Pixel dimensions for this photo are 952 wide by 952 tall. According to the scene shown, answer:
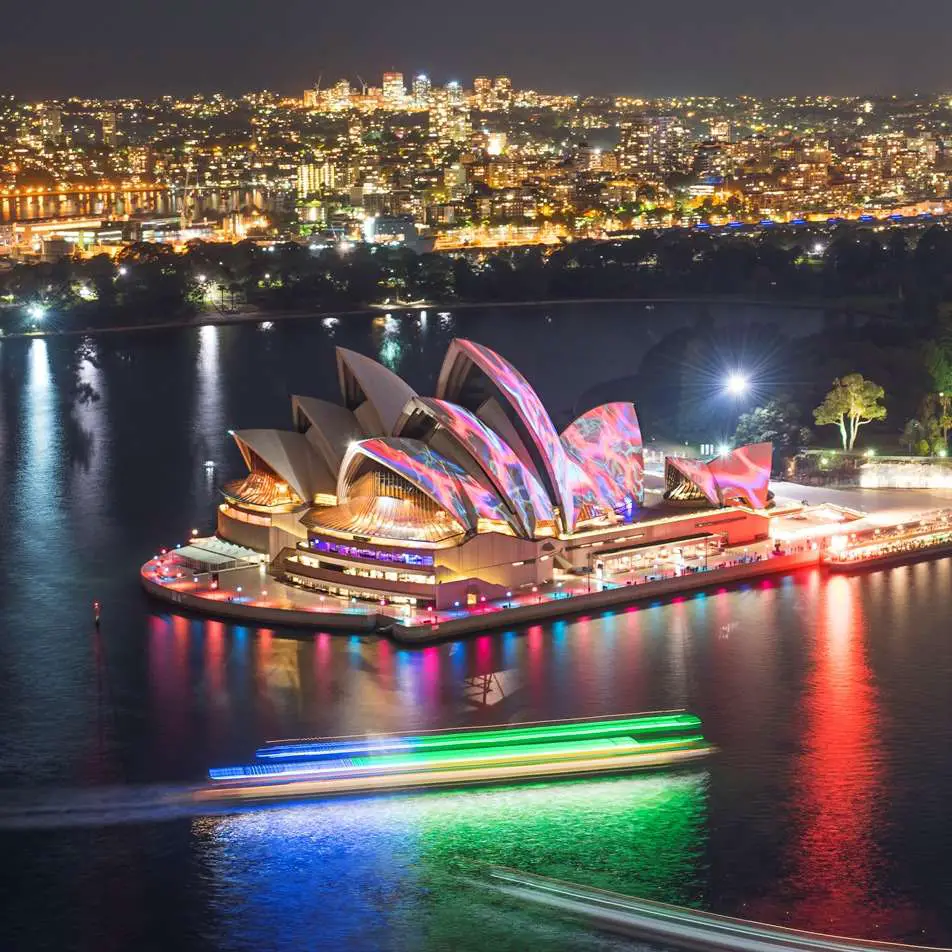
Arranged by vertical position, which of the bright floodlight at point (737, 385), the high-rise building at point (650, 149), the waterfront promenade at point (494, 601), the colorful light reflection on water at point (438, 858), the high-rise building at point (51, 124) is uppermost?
the high-rise building at point (51, 124)

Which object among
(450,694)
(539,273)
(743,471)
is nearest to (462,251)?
(539,273)

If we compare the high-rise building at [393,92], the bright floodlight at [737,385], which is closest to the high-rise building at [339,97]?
the high-rise building at [393,92]

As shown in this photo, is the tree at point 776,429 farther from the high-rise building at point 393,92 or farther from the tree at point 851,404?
the high-rise building at point 393,92

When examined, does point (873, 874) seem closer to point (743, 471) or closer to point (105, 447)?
point (743, 471)

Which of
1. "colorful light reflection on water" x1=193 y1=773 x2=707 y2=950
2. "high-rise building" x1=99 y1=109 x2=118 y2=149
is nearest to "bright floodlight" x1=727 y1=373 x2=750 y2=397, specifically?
"colorful light reflection on water" x1=193 y1=773 x2=707 y2=950

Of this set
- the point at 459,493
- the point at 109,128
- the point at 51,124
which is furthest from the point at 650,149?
the point at 459,493

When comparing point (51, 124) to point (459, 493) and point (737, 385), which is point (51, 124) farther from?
point (459, 493)

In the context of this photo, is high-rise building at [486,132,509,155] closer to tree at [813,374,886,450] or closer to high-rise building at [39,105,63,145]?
high-rise building at [39,105,63,145]
